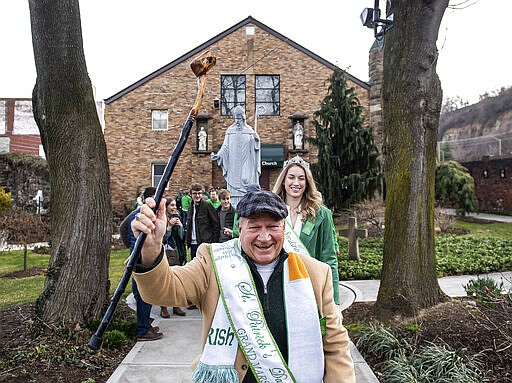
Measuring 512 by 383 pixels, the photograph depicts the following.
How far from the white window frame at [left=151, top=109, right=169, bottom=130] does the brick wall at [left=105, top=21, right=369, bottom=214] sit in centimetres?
20

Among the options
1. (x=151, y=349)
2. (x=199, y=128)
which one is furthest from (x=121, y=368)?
(x=199, y=128)

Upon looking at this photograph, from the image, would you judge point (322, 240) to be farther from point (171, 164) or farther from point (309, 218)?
point (171, 164)

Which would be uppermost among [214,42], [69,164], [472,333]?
[214,42]

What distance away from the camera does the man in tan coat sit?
1.97m

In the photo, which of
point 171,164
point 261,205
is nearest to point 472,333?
point 261,205

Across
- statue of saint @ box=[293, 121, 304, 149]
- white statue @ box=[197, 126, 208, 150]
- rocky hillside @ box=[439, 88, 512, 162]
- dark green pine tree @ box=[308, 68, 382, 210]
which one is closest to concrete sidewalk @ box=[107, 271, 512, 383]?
dark green pine tree @ box=[308, 68, 382, 210]

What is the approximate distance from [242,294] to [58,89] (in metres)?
4.17

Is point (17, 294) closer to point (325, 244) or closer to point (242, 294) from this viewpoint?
point (325, 244)

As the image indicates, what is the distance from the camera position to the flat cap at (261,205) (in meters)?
2.04

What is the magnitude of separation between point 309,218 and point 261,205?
162 centimetres

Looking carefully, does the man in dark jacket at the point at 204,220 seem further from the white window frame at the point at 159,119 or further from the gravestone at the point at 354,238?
the white window frame at the point at 159,119

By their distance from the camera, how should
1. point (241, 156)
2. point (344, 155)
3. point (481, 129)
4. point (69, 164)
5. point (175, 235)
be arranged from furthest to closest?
point (481, 129), point (344, 155), point (175, 235), point (241, 156), point (69, 164)

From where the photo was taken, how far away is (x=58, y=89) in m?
5.16

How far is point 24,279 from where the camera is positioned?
985 cm
